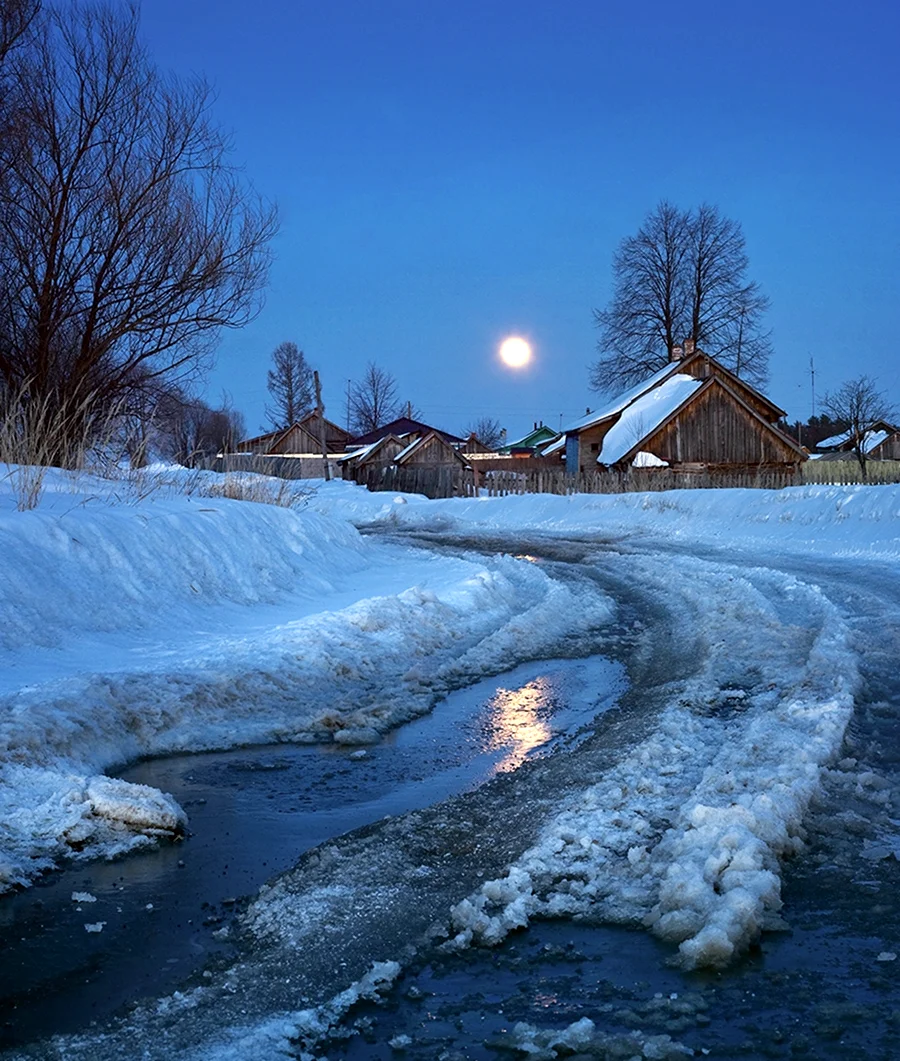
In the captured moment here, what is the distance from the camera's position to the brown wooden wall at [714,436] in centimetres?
4100

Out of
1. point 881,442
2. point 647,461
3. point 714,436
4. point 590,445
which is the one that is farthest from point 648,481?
point 881,442

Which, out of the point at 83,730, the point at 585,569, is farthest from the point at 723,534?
the point at 83,730

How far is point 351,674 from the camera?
772cm

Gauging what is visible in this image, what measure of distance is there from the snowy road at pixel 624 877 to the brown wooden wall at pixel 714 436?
115 ft

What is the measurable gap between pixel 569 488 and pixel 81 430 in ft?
83.4

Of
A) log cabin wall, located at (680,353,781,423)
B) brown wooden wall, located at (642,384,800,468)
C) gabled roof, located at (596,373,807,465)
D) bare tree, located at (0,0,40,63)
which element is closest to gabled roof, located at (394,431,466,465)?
gabled roof, located at (596,373,807,465)

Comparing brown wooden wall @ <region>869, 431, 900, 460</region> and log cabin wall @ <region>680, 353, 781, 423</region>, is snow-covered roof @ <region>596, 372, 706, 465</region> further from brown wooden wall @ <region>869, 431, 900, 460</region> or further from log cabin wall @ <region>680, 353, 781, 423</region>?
brown wooden wall @ <region>869, 431, 900, 460</region>

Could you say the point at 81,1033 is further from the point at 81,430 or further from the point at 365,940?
the point at 81,430

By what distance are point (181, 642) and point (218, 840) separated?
3.69m

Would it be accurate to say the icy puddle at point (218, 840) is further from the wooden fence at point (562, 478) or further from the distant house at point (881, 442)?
the distant house at point (881, 442)

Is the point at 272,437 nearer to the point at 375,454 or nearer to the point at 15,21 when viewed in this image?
the point at 375,454

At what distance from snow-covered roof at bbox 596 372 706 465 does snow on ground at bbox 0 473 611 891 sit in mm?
29555

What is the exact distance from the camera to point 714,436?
1634 inches

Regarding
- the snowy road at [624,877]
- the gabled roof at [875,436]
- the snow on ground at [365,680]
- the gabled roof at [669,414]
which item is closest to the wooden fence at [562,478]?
the gabled roof at [669,414]
